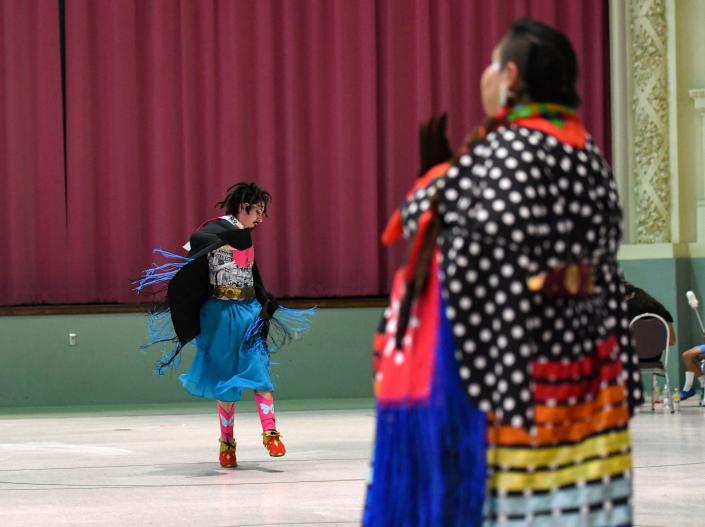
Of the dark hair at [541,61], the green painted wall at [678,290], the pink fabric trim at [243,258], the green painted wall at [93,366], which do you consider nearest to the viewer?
the dark hair at [541,61]

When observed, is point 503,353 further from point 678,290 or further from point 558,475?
point 678,290

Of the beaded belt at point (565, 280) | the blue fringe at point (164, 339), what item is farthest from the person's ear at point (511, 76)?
the blue fringe at point (164, 339)

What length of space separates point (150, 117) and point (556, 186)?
34.4ft

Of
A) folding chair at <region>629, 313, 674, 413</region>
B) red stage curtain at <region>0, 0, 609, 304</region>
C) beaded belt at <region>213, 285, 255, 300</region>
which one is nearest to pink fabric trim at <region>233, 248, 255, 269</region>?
beaded belt at <region>213, 285, 255, 300</region>

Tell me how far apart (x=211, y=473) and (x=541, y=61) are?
4.87 metres

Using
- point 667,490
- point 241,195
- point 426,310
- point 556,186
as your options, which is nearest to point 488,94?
point 556,186

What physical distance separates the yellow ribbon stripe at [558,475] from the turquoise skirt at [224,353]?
4.73m

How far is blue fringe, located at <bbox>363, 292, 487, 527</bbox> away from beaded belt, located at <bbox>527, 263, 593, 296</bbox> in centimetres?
24

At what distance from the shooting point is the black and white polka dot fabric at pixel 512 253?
3.29 meters

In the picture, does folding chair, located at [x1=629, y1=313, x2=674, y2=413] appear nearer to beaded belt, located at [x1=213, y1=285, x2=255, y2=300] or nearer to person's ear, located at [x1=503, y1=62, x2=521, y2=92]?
beaded belt, located at [x1=213, y1=285, x2=255, y2=300]

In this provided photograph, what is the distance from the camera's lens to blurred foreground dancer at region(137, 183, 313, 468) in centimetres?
805

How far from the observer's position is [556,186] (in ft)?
11.0

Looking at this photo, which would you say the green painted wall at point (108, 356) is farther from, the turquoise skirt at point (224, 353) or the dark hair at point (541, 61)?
the dark hair at point (541, 61)

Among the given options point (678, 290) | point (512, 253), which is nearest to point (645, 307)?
point (678, 290)
